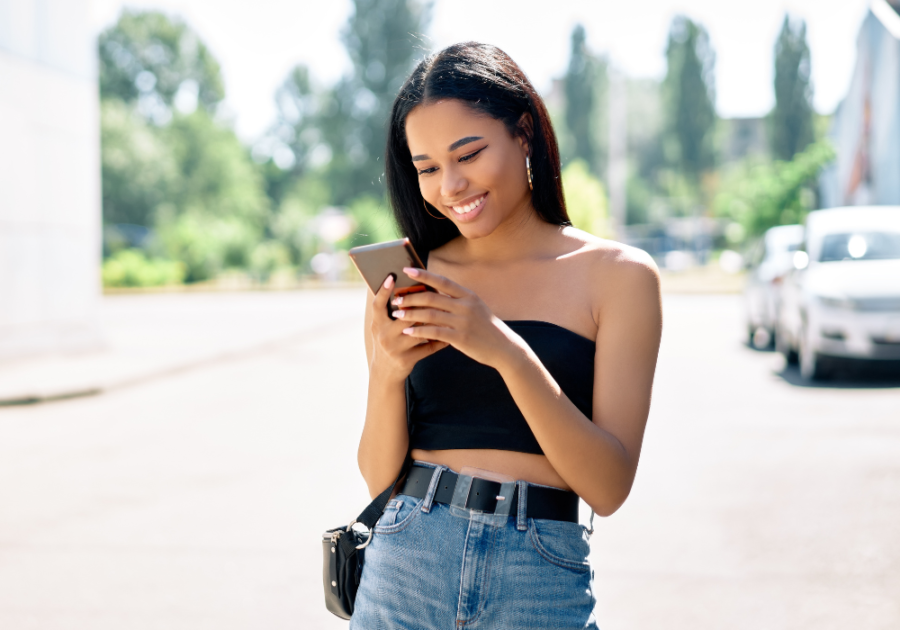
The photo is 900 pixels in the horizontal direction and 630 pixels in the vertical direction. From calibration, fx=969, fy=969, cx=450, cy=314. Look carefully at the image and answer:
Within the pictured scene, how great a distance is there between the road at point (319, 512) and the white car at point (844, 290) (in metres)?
0.53

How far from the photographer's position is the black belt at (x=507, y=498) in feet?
5.59

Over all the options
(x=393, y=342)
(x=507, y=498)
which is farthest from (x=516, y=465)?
(x=393, y=342)

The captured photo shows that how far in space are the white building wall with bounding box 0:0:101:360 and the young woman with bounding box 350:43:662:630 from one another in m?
14.4

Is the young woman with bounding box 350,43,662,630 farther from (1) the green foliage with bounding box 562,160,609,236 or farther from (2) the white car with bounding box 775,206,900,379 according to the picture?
(1) the green foliage with bounding box 562,160,609,236

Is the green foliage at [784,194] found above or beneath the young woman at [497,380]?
above

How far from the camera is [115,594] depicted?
4.36 metres

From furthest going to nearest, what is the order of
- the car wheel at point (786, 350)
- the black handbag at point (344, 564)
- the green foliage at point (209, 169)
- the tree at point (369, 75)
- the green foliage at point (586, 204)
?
the green foliage at point (209, 169), the tree at point (369, 75), the green foliage at point (586, 204), the car wheel at point (786, 350), the black handbag at point (344, 564)

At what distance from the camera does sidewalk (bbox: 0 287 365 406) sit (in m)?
A: 11.9

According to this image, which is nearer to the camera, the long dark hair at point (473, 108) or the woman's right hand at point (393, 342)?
the woman's right hand at point (393, 342)

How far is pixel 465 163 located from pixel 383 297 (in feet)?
1.25

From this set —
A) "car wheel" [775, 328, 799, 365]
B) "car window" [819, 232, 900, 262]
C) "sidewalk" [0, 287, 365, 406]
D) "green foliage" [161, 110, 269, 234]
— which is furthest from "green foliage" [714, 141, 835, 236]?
"green foliage" [161, 110, 269, 234]

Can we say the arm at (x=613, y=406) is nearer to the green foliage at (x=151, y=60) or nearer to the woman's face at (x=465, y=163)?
the woman's face at (x=465, y=163)

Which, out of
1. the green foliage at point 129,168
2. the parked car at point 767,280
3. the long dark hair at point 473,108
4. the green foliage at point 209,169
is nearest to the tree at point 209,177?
the green foliage at point 209,169

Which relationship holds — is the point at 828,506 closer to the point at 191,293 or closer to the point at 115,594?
the point at 115,594
